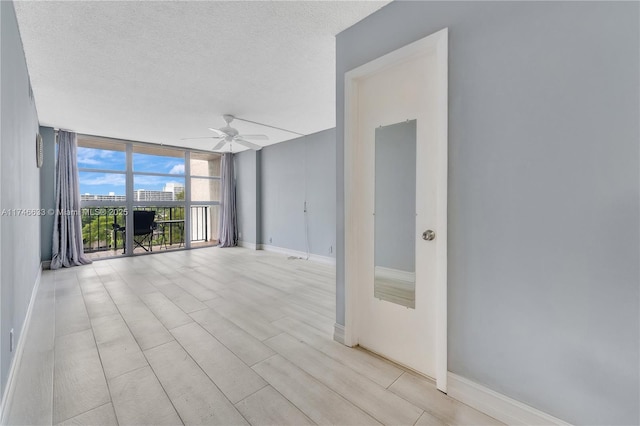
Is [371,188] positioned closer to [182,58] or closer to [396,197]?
[396,197]

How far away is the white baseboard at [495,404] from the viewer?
4.22 feet

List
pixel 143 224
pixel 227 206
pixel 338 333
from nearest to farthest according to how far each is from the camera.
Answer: pixel 338 333
pixel 143 224
pixel 227 206

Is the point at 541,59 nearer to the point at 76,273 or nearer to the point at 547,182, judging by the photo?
the point at 547,182

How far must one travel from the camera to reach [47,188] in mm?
4777

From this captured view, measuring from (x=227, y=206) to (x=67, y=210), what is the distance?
309 cm

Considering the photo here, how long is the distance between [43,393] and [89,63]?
9.09ft

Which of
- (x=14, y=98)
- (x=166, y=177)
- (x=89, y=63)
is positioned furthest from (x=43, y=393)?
(x=166, y=177)

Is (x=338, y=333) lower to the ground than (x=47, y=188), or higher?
lower

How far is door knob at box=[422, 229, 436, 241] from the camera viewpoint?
65.6 inches

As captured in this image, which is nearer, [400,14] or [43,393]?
[43,393]

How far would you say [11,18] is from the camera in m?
1.78

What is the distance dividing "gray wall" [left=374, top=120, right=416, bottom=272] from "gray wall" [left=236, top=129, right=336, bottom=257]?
3.10 m

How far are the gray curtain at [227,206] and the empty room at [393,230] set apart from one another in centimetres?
370

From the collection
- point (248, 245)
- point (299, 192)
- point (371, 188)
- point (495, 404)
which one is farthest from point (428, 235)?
point (248, 245)
